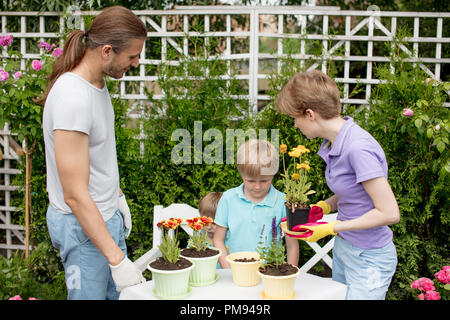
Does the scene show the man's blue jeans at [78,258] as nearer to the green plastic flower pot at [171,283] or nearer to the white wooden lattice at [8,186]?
the green plastic flower pot at [171,283]

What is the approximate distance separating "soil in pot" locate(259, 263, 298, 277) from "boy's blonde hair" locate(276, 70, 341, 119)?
60 cm

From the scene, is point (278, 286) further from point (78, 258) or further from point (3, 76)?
point (3, 76)

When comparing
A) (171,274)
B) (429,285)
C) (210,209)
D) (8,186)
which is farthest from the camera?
(8,186)

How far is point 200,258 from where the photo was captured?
1610 mm

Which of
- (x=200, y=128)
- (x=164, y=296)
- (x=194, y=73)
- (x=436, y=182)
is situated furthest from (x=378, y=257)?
(x=194, y=73)

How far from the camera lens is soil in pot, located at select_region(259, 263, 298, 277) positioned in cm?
152

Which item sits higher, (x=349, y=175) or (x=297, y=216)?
(x=349, y=175)

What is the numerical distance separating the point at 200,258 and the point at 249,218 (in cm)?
56

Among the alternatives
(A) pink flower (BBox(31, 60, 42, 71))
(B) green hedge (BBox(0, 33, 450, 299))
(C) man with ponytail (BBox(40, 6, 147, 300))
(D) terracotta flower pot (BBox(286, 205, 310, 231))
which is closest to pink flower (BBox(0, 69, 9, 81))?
(A) pink flower (BBox(31, 60, 42, 71))

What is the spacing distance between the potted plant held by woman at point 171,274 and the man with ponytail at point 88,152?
15 centimetres

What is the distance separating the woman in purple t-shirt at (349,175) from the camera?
64.4 inches

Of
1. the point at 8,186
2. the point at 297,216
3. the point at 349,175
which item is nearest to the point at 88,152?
the point at 297,216

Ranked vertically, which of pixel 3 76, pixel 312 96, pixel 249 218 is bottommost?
pixel 249 218

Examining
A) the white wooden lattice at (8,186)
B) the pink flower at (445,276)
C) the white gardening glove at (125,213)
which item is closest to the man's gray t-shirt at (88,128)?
the white gardening glove at (125,213)
